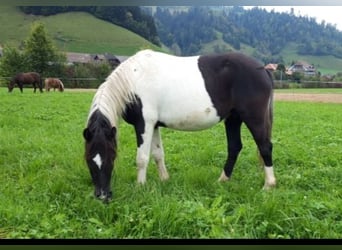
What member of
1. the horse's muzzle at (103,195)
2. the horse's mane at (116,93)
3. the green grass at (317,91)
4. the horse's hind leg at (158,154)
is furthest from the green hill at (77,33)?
the green grass at (317,91)

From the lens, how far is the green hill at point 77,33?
2.37 metres

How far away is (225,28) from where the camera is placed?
8.58 ft

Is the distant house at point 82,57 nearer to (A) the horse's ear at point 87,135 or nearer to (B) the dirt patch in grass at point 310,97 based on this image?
(A) the horse's ear at point 87,135

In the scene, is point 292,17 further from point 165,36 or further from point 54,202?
point 54,202

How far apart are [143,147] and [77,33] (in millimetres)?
965

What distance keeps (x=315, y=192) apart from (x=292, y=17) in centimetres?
127

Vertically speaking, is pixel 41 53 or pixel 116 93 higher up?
pixel 41 53

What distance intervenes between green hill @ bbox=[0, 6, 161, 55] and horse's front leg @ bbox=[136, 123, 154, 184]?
62cm

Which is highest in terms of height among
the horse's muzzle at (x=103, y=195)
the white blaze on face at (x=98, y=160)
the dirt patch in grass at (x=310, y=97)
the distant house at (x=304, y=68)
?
the distant house at (x=304, y=68)

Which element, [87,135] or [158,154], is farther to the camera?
[158,154]

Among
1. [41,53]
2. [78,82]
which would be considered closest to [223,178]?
[78,82]

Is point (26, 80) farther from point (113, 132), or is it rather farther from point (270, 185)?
point (270, 185)

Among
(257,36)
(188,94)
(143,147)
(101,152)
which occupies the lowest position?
(143,147)

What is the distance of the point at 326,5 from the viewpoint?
6.11ft
